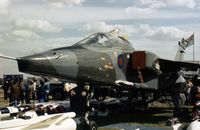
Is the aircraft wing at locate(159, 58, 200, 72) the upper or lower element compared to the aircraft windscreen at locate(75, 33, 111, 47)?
lower

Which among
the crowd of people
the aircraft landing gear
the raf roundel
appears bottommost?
the crowd of people

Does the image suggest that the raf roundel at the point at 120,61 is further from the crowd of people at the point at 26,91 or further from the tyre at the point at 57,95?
the tyre at the point at 57,95

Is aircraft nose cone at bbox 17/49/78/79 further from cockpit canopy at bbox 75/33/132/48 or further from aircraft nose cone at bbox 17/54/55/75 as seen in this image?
cockpit canopy at bbox 75/33/132/48

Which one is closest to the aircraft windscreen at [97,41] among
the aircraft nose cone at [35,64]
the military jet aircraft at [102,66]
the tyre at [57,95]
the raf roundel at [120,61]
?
the military jet aircraft at [102,66]

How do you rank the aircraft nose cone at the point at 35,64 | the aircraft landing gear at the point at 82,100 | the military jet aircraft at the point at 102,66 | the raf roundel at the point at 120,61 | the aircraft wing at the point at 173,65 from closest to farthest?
1. the aircraft nose cone at the point at 35,64
2. the military jet aircraft at the point at 102,66
3. the aircraft landing gear at the point at 82,100
4. the raf roundel at the point at 120,61
5. the aircraft wing at the point at 173,65

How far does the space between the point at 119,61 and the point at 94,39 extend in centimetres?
109

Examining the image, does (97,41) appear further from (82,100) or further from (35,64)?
(35,64)

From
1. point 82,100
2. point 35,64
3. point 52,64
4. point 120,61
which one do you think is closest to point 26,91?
point 120,61

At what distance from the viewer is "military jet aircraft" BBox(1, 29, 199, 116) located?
959 cm

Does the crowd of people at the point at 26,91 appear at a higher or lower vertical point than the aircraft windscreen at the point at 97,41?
lower

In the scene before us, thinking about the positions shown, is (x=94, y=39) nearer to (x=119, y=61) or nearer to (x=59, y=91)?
(x=119, y=61)

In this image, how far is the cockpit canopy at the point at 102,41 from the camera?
1162 cm

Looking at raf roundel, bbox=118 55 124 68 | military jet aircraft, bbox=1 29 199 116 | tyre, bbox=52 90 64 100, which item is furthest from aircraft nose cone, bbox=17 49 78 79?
tyre, bbox=52 90 64 100

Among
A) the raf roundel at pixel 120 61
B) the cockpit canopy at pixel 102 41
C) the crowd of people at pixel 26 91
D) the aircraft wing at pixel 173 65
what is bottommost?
the crowd of people at pixel 26 91
